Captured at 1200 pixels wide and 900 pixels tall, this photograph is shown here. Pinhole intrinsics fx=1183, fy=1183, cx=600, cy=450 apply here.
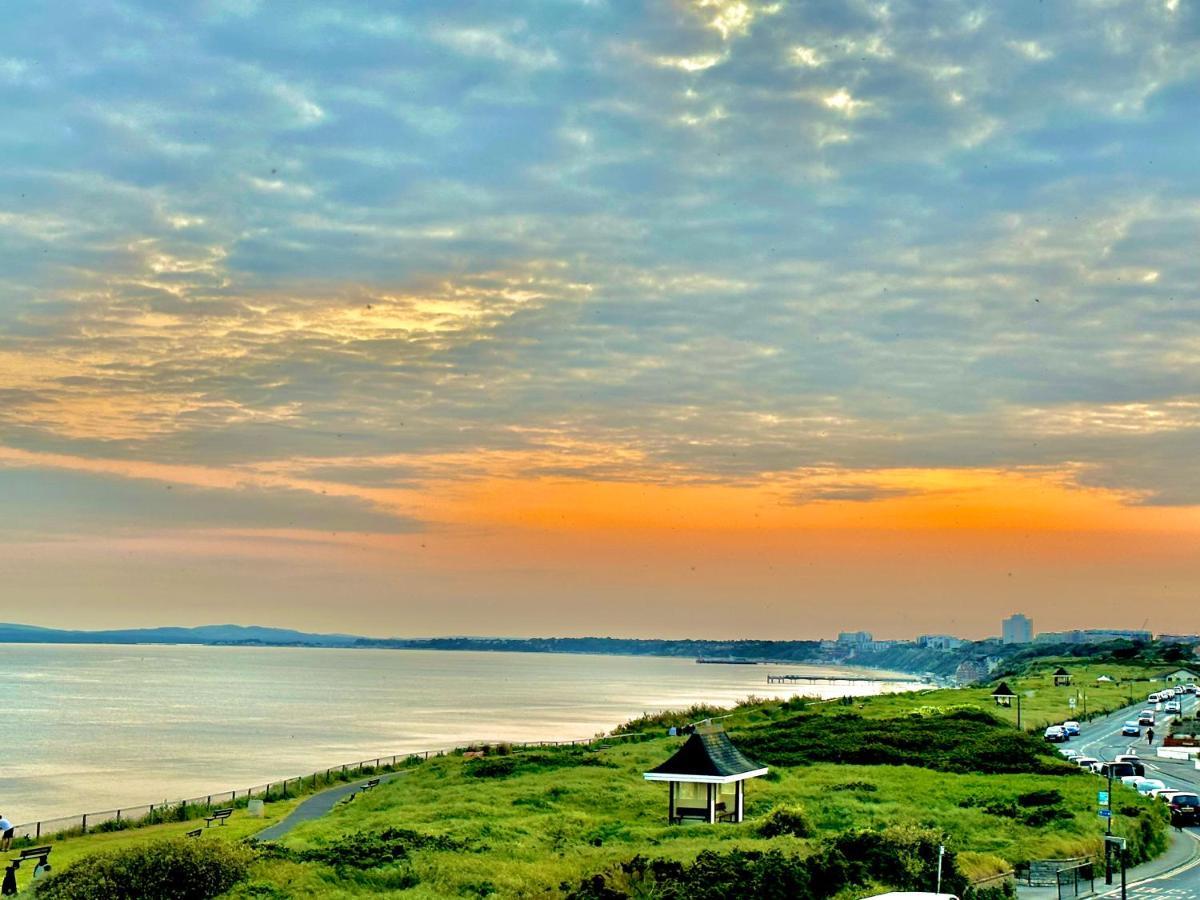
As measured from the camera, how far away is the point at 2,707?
622 feet

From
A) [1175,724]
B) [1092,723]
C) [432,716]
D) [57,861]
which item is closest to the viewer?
[57,861]

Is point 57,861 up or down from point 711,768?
down

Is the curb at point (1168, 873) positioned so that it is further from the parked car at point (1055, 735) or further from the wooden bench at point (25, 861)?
the parked car at point (1055, 735)

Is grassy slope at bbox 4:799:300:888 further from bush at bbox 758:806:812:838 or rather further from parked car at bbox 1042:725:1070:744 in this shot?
parked car at bbox 1042:725:1070:744

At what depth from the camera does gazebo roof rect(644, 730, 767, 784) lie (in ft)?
153

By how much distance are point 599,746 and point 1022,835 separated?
4625 cm

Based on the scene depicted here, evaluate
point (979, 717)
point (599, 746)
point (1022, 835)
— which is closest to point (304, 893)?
point (1022, 835)

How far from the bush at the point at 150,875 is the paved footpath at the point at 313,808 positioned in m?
18.5

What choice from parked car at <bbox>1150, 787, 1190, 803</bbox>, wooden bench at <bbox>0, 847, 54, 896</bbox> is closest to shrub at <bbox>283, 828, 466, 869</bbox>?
wooden bench at <bbox>0, 847, 54, 896</bbox>

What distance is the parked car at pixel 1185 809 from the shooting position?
6169 centimetres

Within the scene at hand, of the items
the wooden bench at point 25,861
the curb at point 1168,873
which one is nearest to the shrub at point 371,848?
the wooden bench at point 25,861

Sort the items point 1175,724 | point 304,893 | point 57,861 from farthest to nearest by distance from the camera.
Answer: point 1175,724
point 57,861
point 304,893

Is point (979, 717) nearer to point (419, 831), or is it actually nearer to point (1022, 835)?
point (1022, 835)

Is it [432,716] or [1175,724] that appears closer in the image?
[1175,724]
